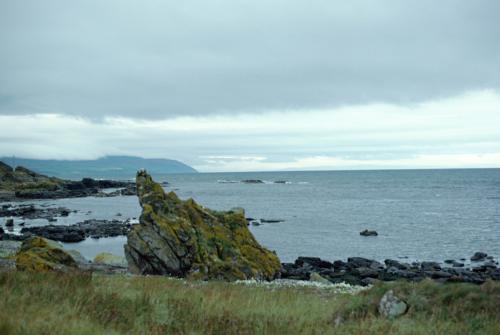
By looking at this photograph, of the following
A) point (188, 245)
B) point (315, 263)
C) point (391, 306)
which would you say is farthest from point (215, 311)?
point (315, 263)

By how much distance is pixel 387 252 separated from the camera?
45.2m

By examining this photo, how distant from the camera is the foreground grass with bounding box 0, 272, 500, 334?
8122 millimetres

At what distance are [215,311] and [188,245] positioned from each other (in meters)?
15.3

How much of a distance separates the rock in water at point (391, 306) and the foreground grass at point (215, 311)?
0.17 m

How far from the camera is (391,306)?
11.1 meters

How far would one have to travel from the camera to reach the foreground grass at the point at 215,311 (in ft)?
26.6

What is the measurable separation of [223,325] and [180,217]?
60.0ft

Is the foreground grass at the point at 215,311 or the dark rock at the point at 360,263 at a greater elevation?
the foreground grass at the point at 215,311

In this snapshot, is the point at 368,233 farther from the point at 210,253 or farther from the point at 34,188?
the point at 34,188

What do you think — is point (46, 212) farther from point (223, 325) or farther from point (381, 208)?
point (223, 325)

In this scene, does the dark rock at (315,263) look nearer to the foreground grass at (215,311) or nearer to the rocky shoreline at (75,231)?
the rocky shoreline at (75,231)

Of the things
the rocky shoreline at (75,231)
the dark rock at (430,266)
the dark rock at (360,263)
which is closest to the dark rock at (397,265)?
the dark rock at (360,263)

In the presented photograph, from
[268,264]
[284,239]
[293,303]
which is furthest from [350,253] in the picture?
[293,303]

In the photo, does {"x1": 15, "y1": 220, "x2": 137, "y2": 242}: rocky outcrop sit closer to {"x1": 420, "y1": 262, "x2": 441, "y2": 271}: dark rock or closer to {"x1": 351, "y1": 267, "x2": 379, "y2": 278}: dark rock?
{"x1": 351, "y1": 267, "x2": 379, "y2": 278}: dark rock
